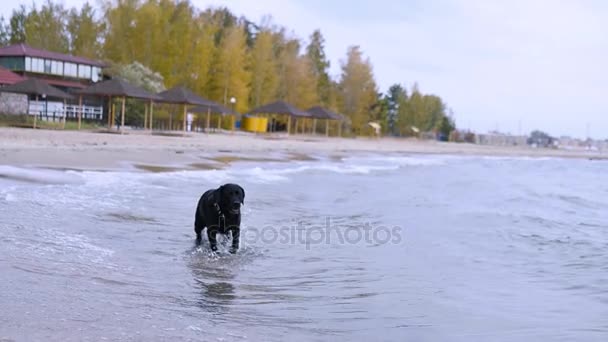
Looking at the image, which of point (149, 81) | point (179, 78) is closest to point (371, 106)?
point (179, 78)

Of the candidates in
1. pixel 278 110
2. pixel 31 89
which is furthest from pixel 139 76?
pixel 31 89

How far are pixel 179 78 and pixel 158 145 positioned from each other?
21.4 meters

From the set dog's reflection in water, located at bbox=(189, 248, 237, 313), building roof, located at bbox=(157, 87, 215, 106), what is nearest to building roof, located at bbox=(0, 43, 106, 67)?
building roof, located at bbox=(157, 87, 215, 106)

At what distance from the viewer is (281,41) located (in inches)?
2179

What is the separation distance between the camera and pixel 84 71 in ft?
117

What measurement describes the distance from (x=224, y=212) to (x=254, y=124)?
124 ft

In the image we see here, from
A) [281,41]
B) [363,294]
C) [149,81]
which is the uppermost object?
[281,41]

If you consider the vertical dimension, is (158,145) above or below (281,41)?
below

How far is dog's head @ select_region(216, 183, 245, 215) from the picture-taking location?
19.2 ft

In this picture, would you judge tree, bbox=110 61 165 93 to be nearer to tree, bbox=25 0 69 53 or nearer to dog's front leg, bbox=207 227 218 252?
tree, bbox=25 0 69 53

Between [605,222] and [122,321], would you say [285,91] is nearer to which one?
[605,222]

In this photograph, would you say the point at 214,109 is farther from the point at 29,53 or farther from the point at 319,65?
the point at 319,65

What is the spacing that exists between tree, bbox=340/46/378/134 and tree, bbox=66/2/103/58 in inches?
851

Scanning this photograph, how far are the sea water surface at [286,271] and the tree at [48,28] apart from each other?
3525cm
